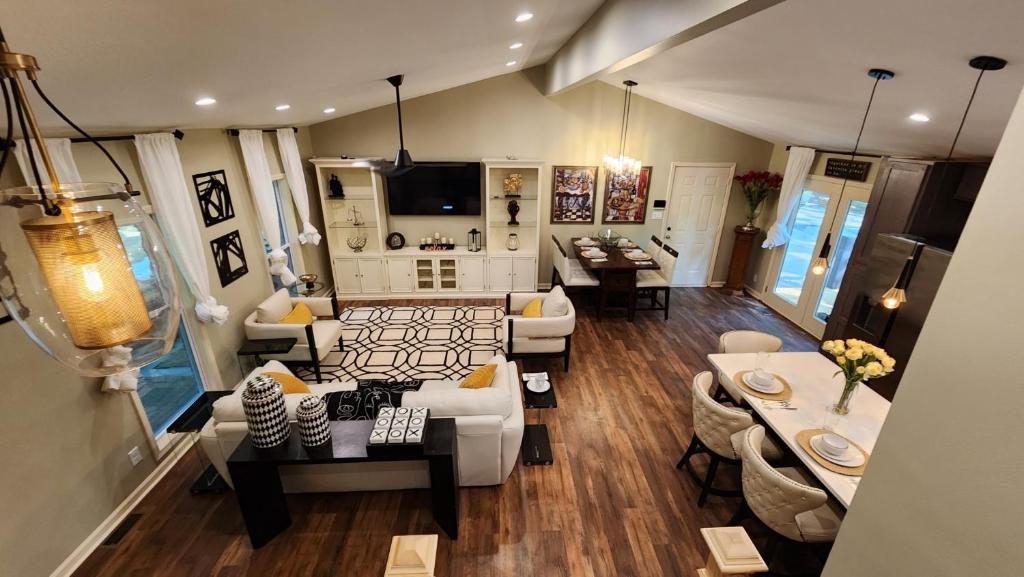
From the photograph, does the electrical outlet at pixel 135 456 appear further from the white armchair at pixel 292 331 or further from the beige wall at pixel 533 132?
the beige wall at pixel 533 132

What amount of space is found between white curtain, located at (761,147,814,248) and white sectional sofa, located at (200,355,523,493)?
494 cm

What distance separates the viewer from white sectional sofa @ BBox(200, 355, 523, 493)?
2893 millimetres

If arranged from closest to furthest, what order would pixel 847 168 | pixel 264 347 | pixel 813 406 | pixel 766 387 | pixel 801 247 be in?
pixel 813 406
pixel 766 387
pixel 264 347
pixel 847 168
pixel 801 247

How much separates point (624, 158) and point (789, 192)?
234 cm

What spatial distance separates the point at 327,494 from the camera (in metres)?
3.21

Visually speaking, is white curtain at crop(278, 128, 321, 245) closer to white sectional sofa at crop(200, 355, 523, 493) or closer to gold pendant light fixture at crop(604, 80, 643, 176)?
white sectional sofa at crop(200, 355, 523, 493)

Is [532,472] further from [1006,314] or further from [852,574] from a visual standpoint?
[1006,314]

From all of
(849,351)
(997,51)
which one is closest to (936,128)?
(997,51)

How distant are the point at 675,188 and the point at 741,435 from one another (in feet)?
15.3

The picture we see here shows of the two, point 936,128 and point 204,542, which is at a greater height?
point 936,128

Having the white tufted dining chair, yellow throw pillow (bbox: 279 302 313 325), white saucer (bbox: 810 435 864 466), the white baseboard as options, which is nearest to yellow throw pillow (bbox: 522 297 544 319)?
yellow throw pillow (bbox: 279 302 313 325)

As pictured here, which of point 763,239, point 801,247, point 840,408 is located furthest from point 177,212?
point 763,239

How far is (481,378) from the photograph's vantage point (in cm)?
342

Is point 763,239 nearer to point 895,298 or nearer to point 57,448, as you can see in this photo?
point 895,298
